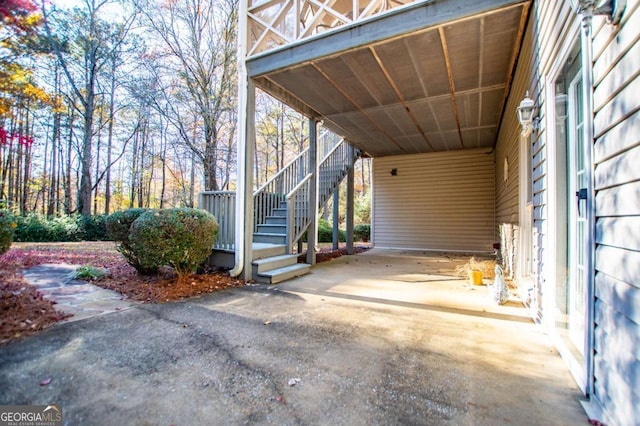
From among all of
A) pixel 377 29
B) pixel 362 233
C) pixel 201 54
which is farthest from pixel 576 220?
pixel 362 233

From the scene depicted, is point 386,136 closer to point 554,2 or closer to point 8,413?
point 554,2

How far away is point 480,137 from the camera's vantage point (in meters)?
7.92

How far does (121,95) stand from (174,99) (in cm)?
681

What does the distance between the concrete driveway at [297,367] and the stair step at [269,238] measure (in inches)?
96.8

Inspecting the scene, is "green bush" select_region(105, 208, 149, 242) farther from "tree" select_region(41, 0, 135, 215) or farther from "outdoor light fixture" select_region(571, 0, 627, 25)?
"tree" select_region(41, 0, 135, 215)

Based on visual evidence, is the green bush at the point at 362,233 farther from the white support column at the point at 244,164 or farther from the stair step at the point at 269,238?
the white support column at the point at 244,164

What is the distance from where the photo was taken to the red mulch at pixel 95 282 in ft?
8.98

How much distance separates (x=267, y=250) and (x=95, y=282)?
266 cm

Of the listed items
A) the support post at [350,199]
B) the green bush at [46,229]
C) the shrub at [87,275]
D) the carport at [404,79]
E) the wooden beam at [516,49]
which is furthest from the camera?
the green bush at [46,229]

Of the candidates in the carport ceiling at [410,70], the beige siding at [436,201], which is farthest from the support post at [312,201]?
the beige siding at [436,201]

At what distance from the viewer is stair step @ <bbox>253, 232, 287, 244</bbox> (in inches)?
234

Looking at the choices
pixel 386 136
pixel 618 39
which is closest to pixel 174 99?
pixel 386 136

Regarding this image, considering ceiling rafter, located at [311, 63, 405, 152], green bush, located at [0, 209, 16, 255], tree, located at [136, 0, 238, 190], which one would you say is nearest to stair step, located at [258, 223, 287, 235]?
ceiling rafter, located at [311, 63, 405, 152]

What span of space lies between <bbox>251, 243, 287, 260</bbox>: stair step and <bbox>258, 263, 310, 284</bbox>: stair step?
0.37 m
